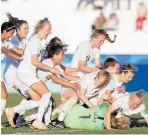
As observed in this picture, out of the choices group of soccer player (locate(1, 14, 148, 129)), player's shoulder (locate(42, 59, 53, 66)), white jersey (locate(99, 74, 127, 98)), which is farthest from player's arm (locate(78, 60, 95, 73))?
player's shoulder (locate(42, 59, 53, 66))

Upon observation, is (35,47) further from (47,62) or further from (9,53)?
(9,53)

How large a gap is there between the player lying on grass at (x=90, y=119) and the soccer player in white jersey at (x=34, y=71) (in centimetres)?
36

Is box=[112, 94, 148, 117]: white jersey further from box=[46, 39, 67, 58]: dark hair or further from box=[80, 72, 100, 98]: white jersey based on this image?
box=[46, 39, 67, 58]: dark hair

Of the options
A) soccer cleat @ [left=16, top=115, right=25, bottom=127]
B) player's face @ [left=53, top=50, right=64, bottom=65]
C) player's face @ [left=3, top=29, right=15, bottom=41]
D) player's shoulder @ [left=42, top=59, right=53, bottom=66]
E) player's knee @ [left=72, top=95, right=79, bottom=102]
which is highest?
player's face @ [left=3, top=29, right=15, bottom=41]

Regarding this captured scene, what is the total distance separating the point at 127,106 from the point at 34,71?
50.8 inches

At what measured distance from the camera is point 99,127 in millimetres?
10531

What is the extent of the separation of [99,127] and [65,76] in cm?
103

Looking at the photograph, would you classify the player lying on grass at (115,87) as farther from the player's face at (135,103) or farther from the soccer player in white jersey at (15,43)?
the soccer player in white jersey at (15,43)

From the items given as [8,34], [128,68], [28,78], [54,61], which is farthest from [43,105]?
[128,68]

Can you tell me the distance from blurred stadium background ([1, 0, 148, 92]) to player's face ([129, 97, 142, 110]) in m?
9.15

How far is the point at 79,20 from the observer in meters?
20.7

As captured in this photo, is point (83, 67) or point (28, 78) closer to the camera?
point (28, 78)

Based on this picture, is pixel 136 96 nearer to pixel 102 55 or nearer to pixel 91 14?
pixel 102 55

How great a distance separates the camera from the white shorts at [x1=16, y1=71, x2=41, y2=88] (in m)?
10.7
